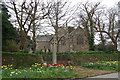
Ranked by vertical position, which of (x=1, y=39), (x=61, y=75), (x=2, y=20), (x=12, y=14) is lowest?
(x=61, y=75)

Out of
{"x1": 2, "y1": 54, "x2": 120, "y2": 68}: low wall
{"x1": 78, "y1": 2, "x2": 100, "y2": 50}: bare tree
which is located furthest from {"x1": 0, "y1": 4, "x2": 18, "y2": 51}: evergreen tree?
{"x1": 78, "y1": 2, "x2": 100, "y2": 50}: bare tree

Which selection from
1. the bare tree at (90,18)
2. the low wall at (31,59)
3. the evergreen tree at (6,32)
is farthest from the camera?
the bare tree at (90,18)

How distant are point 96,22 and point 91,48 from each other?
724 centimetres

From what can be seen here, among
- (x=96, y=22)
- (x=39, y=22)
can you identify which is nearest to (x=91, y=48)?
(x=96, y=22)

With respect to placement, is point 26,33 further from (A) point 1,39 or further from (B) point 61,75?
(B) point 61,75

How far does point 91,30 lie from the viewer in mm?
34781

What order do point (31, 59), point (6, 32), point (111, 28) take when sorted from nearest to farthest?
point (6, 32), point (31, 59), point (111, 28)

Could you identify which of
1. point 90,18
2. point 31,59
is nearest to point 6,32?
point 31,59

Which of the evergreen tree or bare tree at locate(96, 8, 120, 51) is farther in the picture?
bare tree at locate(96, 8, 120, 51)

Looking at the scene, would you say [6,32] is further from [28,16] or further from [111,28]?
[111,28]

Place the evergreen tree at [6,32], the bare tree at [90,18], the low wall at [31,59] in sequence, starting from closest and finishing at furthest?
the evergreen tree at [6,32], the low wall at [31,59], the bare tree at [90,18]

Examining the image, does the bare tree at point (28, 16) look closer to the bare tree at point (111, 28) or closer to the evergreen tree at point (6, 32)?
the evergreen tree at point (6, 32)

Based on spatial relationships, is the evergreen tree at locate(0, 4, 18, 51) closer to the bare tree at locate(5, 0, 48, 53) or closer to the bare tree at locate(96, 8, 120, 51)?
the bare tree at locate(5, 0, 48, 53)

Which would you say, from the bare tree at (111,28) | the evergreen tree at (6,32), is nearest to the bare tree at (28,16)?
the evergreen tree at (6,32)
